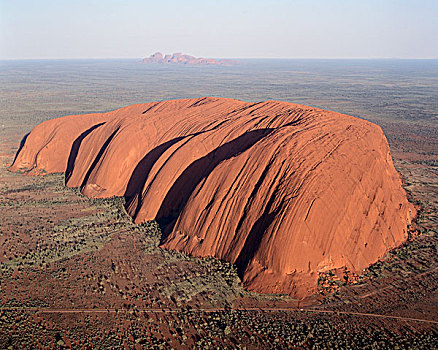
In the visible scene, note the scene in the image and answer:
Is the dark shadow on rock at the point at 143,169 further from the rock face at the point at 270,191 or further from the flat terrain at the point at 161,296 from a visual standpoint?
the flat terrain at the point at 161,296

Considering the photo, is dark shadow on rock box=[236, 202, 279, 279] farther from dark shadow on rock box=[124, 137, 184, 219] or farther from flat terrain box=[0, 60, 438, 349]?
dark shadow on rock box=[124, 137, 184, 219]

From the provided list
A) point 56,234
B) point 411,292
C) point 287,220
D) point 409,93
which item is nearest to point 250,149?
point 287,220

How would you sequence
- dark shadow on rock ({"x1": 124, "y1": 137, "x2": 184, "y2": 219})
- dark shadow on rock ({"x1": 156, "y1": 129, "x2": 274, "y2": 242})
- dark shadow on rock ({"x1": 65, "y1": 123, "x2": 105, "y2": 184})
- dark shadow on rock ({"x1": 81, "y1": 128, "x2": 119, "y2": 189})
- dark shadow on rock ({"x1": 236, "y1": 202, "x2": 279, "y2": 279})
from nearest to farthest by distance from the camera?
dark shadow on rock ({"x1": 236, "y1": 202, "x2": 279, "y2": 279}), dark shadow on rock ({"x1": 156, "y1": 129, "x2": 274, "y2": 242}), dark shadow on rock ({"x1": 124, "y1": 137, "x2": 184, "y2": 219}), dark shadow on rock ({"x1": 81, "y1": 128, "x2": 119, "y2": 189}), dark shadow on rock ({"x1": 65, "y1": 123, "x2": 105, "y2": 184})

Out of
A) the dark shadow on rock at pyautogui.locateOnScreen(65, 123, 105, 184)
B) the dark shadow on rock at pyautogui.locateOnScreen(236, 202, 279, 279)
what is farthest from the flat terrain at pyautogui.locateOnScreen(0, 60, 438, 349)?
the dark shadow on rock at pyautogui.locateOnScreen(65, 123, 105, 184)

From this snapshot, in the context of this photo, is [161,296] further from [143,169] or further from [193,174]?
[143,169]

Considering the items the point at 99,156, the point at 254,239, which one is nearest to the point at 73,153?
the point at 99,156

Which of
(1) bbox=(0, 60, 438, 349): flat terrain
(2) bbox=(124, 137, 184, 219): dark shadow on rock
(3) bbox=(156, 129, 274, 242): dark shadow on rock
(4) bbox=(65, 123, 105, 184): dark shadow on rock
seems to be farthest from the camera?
(4) bbox=(65, 123, 105, 184): dark shadow on rock
